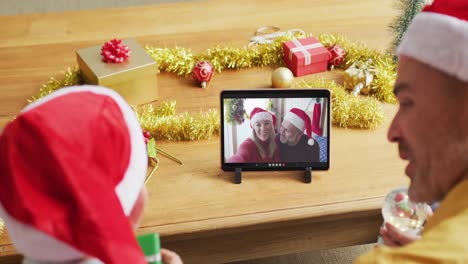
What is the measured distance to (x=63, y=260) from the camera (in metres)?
0.88

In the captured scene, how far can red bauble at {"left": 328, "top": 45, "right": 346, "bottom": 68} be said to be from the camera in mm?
1654

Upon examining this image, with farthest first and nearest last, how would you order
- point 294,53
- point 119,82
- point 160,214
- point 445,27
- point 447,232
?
point 294,53
point 119,82
point 160,214
point 445,27
point 447,232

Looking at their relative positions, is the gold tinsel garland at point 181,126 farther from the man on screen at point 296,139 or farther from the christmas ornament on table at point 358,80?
the christmas ornament on table at point 358,80

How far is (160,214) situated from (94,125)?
40cm

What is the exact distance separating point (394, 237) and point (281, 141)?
0.32 metres

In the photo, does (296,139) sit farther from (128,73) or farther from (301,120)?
(128,73)

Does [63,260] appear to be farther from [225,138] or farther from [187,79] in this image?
[187,79]

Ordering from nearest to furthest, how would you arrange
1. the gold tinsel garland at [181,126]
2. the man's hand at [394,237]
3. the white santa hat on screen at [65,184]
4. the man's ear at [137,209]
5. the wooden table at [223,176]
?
the white santa hat on screen at [65,184] → the man's ear at [137,209] → the man's hand at [394,237] → the wooden table at [223,176] → the gold tinsel garland at [181,126]

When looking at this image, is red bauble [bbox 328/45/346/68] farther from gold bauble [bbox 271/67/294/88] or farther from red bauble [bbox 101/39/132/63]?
red bauble [bbox 101/39/132/63]

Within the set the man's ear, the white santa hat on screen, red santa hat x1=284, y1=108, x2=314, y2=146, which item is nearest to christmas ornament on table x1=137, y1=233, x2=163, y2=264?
the man's ear

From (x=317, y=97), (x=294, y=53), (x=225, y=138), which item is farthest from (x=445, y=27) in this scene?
(x=294, y=53)

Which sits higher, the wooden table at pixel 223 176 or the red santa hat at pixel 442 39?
the red santa hat at pixel 442 39

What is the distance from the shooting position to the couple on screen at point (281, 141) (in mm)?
1339

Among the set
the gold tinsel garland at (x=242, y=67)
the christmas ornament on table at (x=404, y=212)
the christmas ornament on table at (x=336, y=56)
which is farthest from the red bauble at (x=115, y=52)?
the christmas ornament on table at (x=404, y=212)
